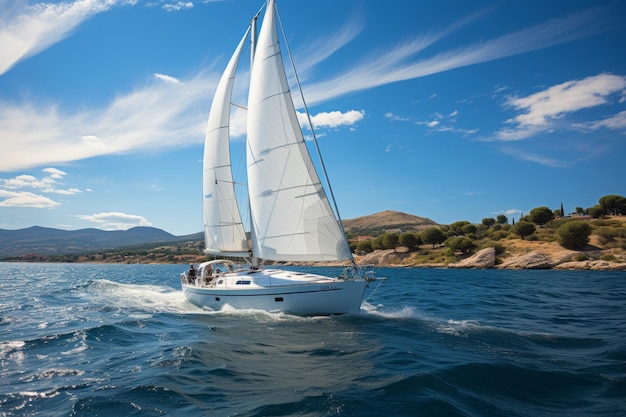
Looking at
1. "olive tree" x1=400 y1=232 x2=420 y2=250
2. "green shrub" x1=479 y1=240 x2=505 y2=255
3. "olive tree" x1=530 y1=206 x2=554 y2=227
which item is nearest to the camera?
"green shrub" x1=479 y1=240 x2=505 y2=255

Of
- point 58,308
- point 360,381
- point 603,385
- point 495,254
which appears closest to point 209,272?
point 58,308

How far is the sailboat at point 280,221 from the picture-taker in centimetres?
1911

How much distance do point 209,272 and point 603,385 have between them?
22154mm

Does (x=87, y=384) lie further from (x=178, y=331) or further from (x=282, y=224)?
(x=282, y=224)

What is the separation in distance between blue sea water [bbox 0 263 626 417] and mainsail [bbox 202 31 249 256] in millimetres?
6795

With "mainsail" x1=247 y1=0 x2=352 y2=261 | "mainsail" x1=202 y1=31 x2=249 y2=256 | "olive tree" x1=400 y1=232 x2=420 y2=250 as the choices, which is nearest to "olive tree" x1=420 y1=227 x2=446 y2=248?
"olive tree" x1=400 y1=232 x2=420 y2=250

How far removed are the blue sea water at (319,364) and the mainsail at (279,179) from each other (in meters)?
3.87

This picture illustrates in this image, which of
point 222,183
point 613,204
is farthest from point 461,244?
point 222,183

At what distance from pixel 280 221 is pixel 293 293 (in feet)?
13.6

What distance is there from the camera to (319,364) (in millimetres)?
11523

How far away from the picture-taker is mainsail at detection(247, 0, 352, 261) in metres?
19.9

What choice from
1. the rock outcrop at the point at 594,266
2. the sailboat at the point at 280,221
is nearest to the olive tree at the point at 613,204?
the rock outcrop at the point at 594,266

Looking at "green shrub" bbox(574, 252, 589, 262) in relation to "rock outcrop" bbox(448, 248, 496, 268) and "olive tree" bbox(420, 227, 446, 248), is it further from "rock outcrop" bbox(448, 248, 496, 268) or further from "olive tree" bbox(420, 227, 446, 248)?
"olive tree" bbox(420, 227, 446, 248)

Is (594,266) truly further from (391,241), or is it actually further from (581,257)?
(391,241)
